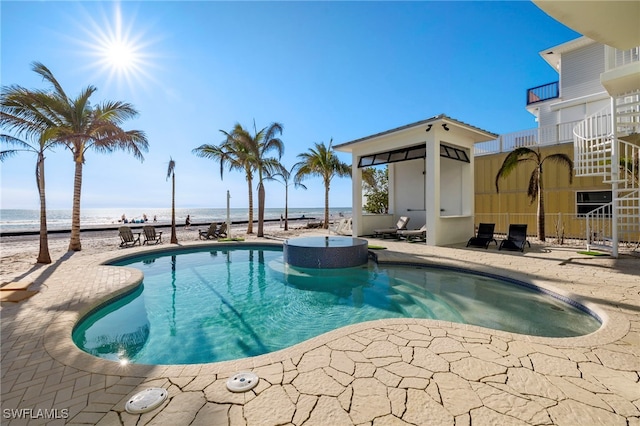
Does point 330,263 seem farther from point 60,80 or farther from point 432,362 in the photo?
point 60,80

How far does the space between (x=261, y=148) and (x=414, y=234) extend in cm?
1011

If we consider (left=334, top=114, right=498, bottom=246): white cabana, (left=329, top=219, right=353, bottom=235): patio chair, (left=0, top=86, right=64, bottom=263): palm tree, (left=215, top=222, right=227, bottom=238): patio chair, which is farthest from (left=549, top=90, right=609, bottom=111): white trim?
(left=0, top=86, right=64, bottom=263): palm tree

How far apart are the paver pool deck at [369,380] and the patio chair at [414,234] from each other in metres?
8.09

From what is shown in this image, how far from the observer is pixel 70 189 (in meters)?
12.3

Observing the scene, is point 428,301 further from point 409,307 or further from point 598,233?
point 598,233

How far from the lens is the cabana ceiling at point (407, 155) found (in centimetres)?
1192

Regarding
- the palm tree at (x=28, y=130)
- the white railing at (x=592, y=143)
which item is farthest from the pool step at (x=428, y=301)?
the palm tree at (x=28, y=130)

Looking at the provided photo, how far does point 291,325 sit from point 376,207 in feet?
55.4

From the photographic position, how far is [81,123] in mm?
11023

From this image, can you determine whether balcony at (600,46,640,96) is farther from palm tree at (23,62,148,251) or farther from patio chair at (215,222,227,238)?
patio chair at (215,222,227,238)

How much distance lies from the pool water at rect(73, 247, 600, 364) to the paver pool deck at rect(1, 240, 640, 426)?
830mm

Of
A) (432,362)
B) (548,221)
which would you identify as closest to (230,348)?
(432,362)

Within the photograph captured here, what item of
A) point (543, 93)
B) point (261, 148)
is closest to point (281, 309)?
point (261, 148)

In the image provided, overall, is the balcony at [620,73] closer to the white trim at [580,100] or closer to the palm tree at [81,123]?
the white trim at [580,100]
